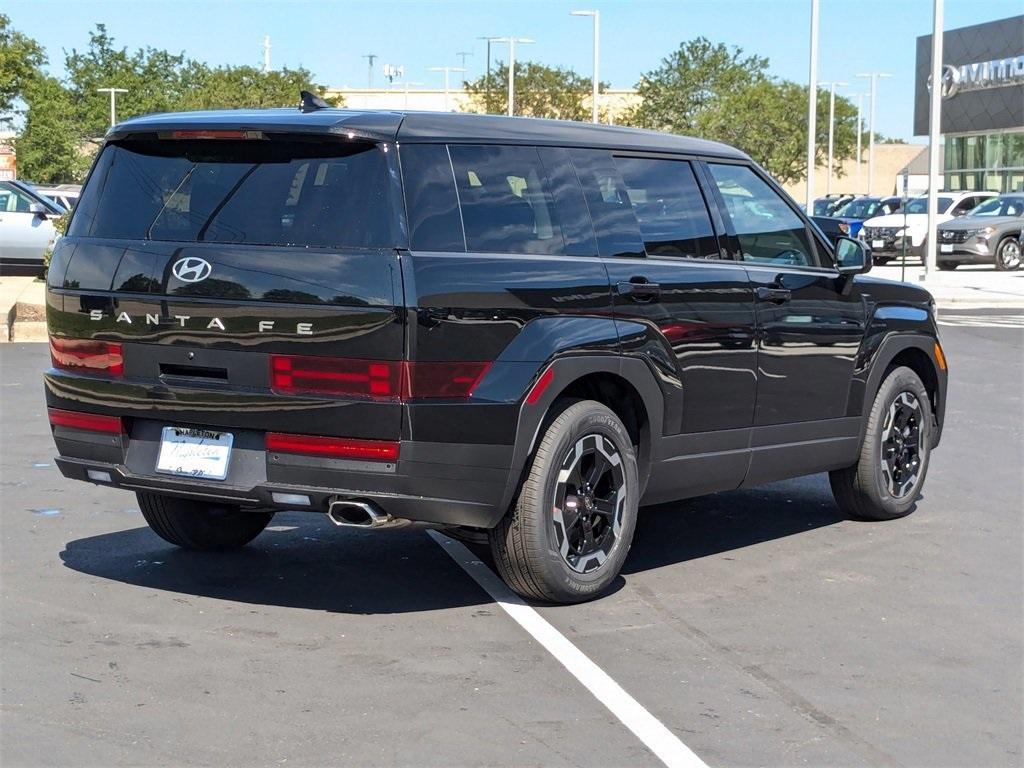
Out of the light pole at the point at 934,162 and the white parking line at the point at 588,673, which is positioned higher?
the light pole at the point at 934,162

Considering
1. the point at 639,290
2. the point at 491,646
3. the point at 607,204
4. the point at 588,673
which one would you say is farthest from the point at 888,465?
the point at 588,673

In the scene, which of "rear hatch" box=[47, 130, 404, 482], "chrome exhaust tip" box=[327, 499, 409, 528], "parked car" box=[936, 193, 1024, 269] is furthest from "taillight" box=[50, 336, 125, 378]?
"parked car" box=[936, 193, 1024, 269]

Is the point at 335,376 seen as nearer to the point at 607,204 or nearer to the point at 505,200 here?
the point at 505,200

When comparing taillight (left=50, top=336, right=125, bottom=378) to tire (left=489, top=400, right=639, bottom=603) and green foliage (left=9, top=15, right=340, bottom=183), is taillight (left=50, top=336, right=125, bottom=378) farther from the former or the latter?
green foliage (left=9, top=15, right=340, bottom=183)

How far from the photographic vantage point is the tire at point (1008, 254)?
38.7 metres

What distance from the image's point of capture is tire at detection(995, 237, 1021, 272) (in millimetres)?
38719

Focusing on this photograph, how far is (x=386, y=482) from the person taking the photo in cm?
587

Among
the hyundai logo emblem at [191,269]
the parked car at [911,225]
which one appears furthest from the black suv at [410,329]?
the parked car at [911,225]

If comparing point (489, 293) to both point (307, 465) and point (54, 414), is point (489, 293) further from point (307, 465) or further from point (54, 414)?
point (54, 414)

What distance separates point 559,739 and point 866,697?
1.16m

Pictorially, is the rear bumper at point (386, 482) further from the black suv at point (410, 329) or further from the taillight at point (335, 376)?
the taillight at point (335, 376)

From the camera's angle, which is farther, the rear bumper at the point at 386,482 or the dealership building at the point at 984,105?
the dealership building at the point at 984,105

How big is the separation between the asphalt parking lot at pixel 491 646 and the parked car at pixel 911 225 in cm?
3133

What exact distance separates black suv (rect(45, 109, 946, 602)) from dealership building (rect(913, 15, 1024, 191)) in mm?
57273
